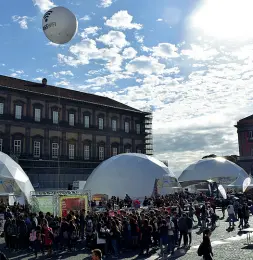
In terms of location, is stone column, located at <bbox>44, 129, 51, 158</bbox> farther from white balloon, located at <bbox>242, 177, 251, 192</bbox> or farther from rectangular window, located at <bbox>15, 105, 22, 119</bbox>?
white balloon, located at <bbox>242, 177, 251, 192</bbox>

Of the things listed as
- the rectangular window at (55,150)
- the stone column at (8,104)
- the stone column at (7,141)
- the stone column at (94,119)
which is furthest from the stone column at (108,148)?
the stone column at (8,104)

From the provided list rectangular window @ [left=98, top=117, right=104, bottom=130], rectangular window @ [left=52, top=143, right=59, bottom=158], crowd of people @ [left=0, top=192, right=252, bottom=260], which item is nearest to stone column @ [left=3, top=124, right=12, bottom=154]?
rectangular window @ [left=52, top=143, right=59, bottom=158]

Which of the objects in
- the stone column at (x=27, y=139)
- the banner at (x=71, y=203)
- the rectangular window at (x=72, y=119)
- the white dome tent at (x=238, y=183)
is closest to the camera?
the banner at (x=71, y=203)

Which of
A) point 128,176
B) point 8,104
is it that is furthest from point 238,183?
point 8,104

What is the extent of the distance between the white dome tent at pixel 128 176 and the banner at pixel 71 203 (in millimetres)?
13715

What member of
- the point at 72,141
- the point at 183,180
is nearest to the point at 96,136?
the point at 72,141

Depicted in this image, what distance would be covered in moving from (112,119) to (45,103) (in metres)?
12.9

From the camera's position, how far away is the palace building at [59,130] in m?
46.8

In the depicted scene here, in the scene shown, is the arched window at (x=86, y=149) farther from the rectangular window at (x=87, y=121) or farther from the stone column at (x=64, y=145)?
the stone column at (x=64, y=145)

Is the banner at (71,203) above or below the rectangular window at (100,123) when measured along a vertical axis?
below

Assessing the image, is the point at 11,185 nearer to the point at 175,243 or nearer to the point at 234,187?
the point at 175,243

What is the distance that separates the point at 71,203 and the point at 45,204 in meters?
1.87

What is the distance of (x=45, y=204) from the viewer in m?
20.6

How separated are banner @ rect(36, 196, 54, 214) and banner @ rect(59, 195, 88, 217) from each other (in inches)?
45.3
